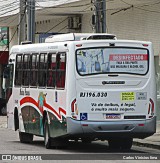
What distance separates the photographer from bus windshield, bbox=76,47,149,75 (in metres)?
19.6

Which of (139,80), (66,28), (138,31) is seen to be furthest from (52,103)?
(66,28)

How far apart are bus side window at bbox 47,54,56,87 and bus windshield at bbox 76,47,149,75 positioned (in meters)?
1.40

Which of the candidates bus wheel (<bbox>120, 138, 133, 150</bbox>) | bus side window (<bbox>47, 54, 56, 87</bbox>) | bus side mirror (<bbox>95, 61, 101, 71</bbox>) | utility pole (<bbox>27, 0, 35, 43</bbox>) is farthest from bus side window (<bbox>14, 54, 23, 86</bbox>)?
utility pole (<bbox>27, 0, 35, 43</bbox>)

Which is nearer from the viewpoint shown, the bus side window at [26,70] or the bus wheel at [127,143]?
the bus wheel at [127,143]

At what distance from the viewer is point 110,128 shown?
19.5 metres

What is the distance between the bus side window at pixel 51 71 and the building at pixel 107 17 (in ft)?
46.2

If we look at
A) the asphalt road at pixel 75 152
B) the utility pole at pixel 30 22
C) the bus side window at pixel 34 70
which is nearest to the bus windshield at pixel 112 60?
the asphalt road at pixel 75 152

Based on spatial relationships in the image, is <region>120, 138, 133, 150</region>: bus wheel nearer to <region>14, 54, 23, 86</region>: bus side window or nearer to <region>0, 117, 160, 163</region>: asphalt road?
<region>0, 117, 160, 163</region>: asphalt road

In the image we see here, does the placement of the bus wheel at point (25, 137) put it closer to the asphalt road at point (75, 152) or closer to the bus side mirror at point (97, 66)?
the asphalt road at point (75, 152)

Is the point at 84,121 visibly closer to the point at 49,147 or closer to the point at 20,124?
the point at 49,147

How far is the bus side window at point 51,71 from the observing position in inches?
819

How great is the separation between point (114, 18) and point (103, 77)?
65.4 ft

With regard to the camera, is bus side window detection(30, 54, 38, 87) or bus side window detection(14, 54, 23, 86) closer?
bus side window detection(30, 54, 38, 87)

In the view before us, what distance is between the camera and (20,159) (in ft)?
57.5
